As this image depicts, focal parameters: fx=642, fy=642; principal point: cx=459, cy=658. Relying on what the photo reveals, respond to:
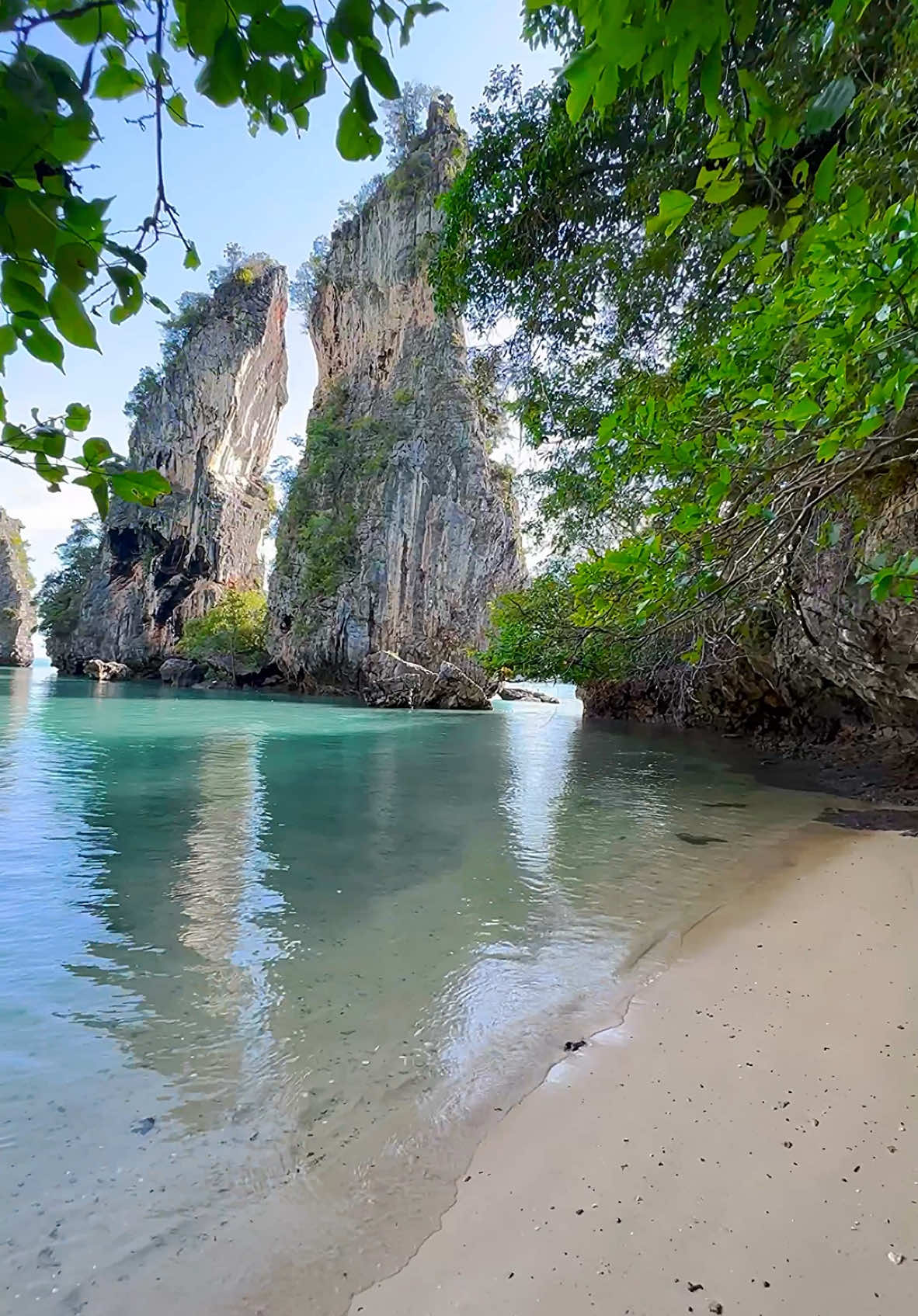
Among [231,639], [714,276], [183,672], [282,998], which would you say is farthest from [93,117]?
[183,672]

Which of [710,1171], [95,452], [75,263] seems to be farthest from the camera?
[710,1171]

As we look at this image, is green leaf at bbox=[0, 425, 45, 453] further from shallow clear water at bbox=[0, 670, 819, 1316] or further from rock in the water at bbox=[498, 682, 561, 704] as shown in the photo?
rock in the water at bbox=[498, 682, 561, 704]

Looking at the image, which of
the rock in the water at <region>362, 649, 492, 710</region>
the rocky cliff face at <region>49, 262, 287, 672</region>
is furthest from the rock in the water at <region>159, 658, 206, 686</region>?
the rock in the water at <region>362, 649, 492, 710</region>

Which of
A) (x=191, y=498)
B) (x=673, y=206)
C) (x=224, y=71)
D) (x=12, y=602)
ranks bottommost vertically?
(x=224, y=71)

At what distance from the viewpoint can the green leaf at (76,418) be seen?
826mm

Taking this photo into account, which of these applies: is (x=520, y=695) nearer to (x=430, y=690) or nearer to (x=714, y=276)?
(x=430, y=690)

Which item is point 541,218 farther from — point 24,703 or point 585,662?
point 24,703

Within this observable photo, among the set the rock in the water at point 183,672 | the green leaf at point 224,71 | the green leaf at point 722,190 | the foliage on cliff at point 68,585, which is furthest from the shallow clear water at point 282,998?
the foliage on cliff at point 68,585

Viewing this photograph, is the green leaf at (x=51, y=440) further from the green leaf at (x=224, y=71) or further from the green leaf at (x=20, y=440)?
the green leaf at (x=224, y=71)

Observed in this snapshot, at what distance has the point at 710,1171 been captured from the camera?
1891 millimetres

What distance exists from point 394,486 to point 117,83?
32.9 m

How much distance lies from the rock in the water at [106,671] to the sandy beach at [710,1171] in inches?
1730

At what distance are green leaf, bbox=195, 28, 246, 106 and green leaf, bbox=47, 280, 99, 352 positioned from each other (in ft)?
1.12

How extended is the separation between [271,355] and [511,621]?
4927 centimetres
